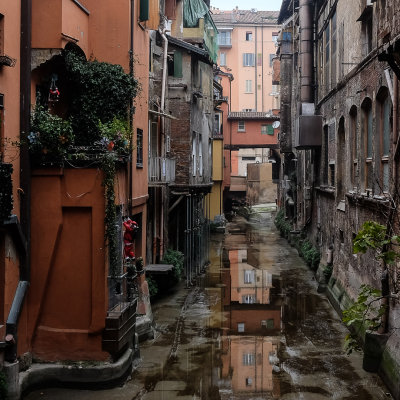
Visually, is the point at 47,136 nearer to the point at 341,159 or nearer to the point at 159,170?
the point at 159,170

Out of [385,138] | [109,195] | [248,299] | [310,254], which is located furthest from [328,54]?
[109,195]

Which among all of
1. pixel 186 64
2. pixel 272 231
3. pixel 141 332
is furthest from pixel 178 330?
pixel 272 231

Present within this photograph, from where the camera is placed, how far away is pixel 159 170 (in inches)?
848

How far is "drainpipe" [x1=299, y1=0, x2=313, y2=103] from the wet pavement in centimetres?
911

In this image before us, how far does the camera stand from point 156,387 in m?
12.5

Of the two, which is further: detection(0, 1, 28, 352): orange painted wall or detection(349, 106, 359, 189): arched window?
detection(349, 106, 359, 189): arched window

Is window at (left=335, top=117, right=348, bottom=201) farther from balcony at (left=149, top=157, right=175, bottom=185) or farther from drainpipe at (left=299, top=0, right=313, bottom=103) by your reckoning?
drainpipe at (left=299, top=0, right=313, bottom=103)

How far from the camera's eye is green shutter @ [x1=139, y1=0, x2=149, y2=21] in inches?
671

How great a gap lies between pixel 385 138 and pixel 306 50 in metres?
15.0

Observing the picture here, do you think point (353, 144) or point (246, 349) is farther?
point (353, 144)

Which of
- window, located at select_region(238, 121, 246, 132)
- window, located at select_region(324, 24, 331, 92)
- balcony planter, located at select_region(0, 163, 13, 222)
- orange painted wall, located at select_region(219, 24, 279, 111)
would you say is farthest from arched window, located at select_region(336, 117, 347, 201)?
orange painted wall, located at select_region(219, 24, 279, 111)

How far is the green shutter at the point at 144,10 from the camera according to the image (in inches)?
671

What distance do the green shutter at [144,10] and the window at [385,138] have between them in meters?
7.14

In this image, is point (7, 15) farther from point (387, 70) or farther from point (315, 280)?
point (315, 280)
